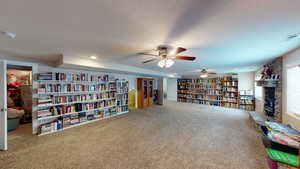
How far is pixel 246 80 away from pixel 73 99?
27.9 feet

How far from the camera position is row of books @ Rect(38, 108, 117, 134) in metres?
3.27

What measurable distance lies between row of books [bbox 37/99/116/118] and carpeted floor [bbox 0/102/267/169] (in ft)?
2.09

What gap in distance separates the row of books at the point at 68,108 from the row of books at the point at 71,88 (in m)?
0.53

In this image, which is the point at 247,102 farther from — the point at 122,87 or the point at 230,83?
the point at 122,87

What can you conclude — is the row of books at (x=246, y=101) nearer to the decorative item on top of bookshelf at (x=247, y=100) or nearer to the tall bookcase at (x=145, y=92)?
the decorative item on top of bookshelf at (x=247, y=100)

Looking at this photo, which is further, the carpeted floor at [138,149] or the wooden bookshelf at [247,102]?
the wooden bookshelf at [247,102]

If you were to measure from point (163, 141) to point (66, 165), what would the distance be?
199 centimetres

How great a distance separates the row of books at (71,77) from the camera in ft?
11.0

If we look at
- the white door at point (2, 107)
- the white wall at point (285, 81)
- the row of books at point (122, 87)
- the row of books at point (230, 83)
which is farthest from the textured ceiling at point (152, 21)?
the row of books at point (230, 83)

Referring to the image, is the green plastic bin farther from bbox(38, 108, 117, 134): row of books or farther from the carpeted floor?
bbox(38, 108, 117, 134): row of books

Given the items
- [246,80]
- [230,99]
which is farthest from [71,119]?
[246,80]

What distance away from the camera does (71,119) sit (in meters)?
3.81

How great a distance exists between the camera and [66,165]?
1968 mm

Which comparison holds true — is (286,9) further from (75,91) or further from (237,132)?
(75,91)
